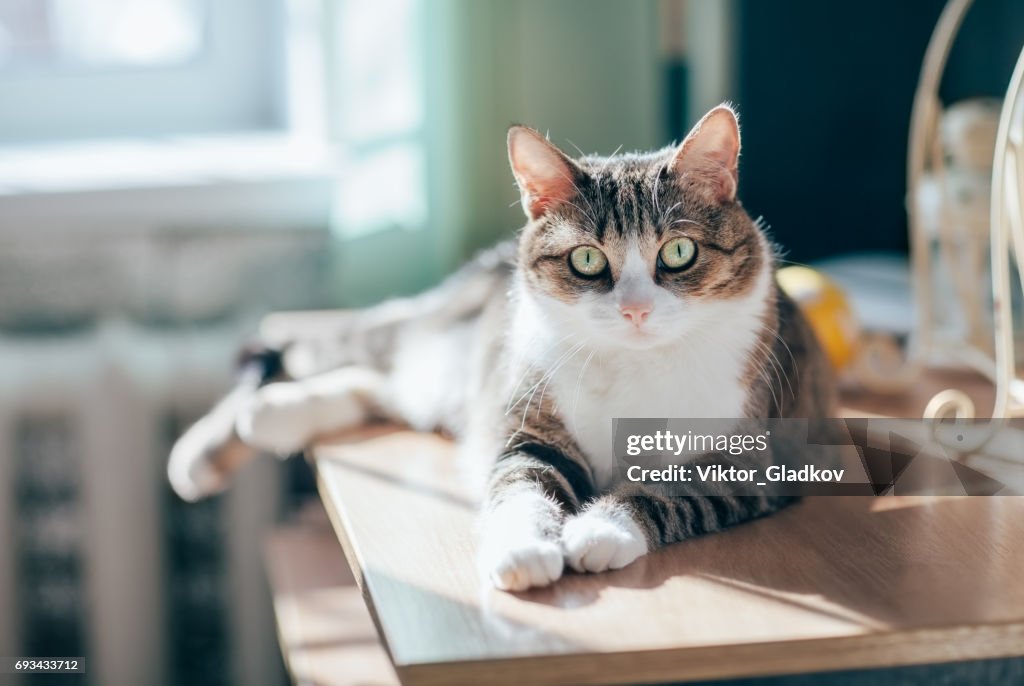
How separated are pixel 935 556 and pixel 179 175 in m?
1.16

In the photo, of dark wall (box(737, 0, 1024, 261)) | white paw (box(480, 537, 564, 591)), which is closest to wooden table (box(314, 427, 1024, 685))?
white paw (box(480, 537, 564, 591))

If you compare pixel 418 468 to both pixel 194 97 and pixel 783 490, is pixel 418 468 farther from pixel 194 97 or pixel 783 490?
pixel 194 97

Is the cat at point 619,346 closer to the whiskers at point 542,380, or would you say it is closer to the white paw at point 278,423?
the whiskers at point 542,380

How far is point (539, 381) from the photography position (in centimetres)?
96

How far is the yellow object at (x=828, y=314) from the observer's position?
4.16 ft

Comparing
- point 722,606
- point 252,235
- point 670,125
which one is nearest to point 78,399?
point 252,235

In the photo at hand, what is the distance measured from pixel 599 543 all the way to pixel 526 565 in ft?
0.21

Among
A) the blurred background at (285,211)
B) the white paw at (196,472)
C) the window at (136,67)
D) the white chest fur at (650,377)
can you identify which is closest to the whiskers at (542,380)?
the white chest fur at (650,377)

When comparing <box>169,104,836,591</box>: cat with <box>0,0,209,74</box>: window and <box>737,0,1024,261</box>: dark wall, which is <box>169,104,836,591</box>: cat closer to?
<box>737,0,1024,261</box>: dark wall

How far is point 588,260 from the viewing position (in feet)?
2.94

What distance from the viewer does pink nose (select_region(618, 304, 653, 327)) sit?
85cm

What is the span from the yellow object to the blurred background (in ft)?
1.15

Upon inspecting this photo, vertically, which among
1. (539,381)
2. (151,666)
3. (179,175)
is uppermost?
(179,175)

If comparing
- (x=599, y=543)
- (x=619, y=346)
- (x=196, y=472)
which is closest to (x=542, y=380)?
(x=619, y=346)
